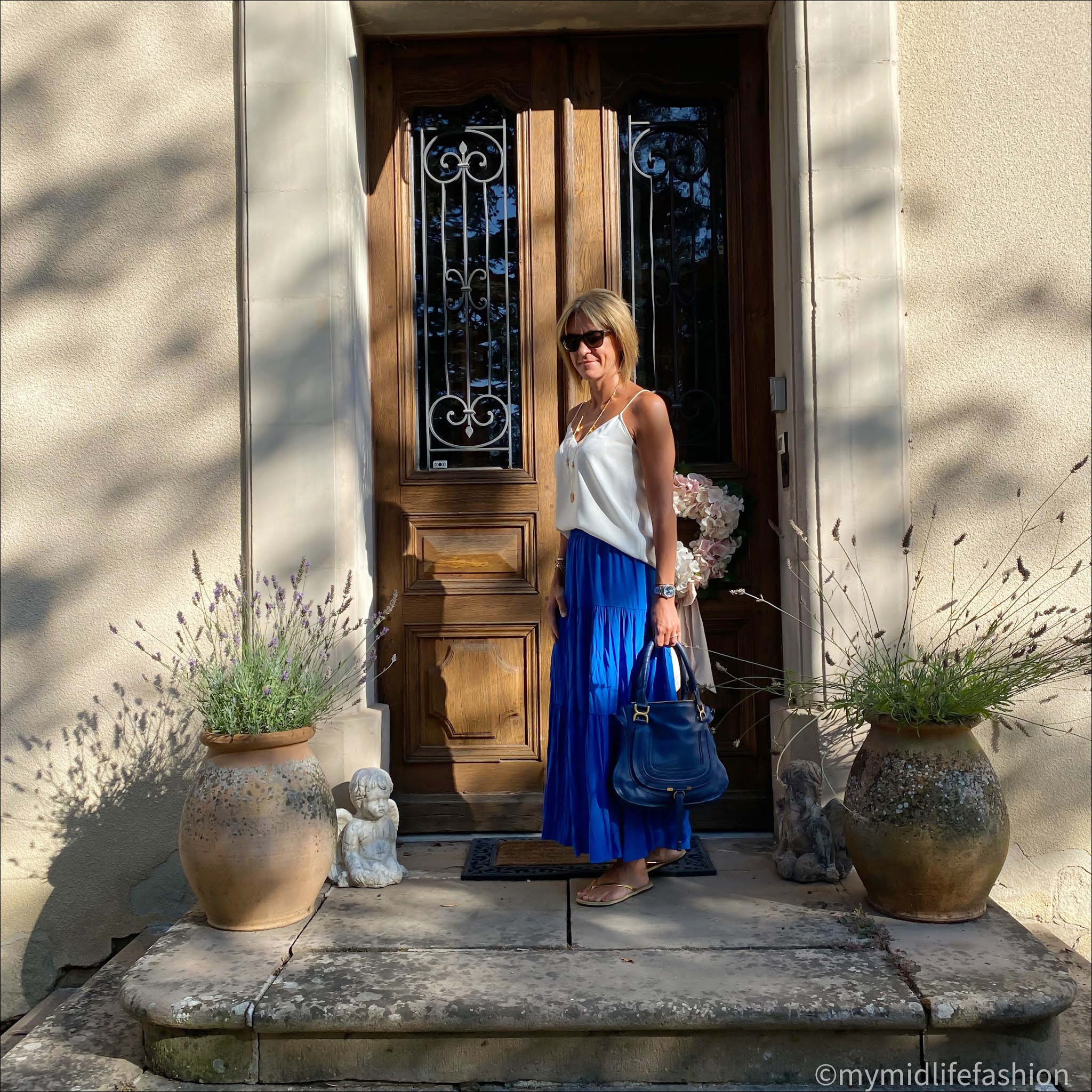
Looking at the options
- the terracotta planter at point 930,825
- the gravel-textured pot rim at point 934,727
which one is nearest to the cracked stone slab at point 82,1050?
the terracotta planter at point 930,825

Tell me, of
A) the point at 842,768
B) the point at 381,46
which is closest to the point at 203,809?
the point at 842,768

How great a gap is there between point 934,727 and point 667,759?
2.67 ft

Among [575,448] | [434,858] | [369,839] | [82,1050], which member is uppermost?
[575,448]

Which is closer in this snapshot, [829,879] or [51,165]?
[829,879]

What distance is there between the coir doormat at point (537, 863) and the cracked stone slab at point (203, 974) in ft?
2.47

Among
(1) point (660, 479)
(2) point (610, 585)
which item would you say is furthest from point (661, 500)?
(2) point (610, 585)

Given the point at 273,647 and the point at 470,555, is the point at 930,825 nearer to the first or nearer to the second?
the point at 470,555

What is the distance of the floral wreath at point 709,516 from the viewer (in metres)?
3.97

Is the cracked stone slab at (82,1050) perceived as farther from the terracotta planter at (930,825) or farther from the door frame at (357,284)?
the terracotta planter at (930,825)

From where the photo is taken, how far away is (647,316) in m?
4.18

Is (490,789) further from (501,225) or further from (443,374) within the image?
(501,225)

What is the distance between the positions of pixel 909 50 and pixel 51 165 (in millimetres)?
3301

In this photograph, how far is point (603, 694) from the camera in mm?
3295

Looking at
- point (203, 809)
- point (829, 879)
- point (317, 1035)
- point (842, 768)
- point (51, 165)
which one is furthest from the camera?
point (51, 165)
